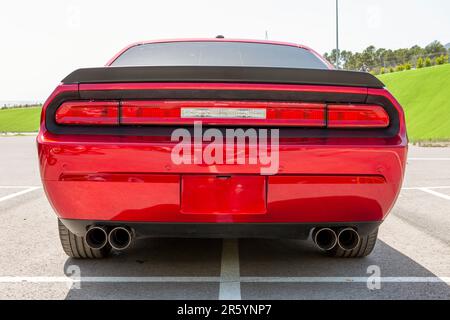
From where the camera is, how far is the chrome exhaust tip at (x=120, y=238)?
314cm

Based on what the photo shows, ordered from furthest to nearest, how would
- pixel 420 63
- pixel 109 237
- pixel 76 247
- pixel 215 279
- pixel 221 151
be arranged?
1. pixel 420 63
2. pixel 76 247
3. pixel 215 279
4. pixel 109 237
5. pixel 221 151

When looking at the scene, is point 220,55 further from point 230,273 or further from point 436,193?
point 436,193

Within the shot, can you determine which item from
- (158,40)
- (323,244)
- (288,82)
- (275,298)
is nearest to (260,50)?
(158,40)

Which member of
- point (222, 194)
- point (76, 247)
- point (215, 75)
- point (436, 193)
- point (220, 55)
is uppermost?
point (220, 55)

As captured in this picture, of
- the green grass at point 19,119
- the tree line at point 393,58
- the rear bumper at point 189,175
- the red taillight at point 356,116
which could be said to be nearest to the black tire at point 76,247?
the rear bumper at point 189,175

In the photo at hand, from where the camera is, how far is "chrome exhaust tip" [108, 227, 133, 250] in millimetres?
3145

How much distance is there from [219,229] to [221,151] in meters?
0.42

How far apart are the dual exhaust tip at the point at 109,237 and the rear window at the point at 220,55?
52.8 inches

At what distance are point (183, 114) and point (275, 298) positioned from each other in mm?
1076

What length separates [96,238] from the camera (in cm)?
336

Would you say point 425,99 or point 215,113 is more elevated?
point 215,113

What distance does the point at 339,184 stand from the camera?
2951 mm

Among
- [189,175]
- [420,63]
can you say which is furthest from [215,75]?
[420,63]

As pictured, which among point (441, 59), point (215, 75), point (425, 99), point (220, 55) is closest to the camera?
point (215, 75)
